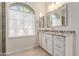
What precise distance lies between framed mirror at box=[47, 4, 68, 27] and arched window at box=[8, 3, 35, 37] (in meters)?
0.32

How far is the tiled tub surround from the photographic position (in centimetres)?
184

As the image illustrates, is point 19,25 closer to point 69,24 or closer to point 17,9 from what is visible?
point 17,9

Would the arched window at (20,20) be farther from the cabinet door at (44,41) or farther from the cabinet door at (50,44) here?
the cabinet door at (50,44)

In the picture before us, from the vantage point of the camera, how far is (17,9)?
6.21ft

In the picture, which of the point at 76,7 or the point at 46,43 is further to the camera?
the point at 46,43

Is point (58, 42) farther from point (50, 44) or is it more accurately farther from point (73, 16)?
point (73, 16)

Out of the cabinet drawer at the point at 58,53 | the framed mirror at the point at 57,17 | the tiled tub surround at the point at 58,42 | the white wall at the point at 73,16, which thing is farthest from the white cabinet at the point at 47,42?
the white wall at the point at 73,16

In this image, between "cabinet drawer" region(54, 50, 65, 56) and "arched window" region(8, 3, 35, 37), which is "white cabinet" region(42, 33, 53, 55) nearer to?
"cabinet drawer" region(54, 50, 65, 56)

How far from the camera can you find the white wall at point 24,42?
1.86 meters

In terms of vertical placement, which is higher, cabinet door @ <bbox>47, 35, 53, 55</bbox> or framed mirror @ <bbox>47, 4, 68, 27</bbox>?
framed mirror @ <bbox>47, 4, 68, 27</bbox>

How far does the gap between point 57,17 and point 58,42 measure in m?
0.49

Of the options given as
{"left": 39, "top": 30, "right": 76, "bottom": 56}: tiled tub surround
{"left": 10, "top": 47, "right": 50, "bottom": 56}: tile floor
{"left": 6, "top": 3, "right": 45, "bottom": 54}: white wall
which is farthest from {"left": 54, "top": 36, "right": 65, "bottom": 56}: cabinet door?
{"left": 6, "top": 3, "right": 45, "bottom": 54}: white wall

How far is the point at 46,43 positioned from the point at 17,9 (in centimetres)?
81

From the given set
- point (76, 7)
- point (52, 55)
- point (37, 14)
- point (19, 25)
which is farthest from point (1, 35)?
point (76, 7)
